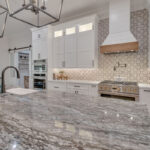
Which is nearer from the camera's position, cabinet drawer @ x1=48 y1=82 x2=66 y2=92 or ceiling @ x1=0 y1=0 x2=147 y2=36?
ceiling @ x1=0 y1=0 x2=147 y2=36

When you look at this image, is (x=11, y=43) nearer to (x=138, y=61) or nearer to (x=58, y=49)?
(x=58, y=49)

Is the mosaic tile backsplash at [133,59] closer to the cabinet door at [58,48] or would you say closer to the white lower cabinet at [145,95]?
the white lower cabinet at [145,95]

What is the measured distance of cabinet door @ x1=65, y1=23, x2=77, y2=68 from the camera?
3.52m

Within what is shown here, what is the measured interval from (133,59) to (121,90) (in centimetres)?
105

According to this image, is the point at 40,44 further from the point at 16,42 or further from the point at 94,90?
the point at 94,90

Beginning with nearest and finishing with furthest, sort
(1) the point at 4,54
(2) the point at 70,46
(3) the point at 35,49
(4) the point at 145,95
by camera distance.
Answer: (4) the point at 145,95
(2) the point at 70,46
(3) the point at 35,49
(1) the point at 4,54

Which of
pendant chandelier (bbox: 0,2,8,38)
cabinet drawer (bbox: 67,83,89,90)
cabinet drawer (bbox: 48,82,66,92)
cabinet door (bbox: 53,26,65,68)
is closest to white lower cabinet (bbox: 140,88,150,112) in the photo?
cabinet drawer (bbox: 67,83,89,90)

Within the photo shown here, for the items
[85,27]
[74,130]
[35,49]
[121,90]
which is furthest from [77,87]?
[74,130]

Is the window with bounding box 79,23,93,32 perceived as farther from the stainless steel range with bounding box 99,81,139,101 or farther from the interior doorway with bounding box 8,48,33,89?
the interior doorway with bounding box 8,48,33,89

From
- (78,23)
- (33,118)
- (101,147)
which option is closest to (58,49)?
(78,23)

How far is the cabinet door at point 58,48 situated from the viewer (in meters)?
3.74

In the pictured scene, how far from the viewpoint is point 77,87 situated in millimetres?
3238

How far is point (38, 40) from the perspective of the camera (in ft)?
13.0

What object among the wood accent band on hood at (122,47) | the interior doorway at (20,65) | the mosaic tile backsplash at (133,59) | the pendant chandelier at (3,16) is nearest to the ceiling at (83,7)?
the mosaic tile backsplash at (133,59)
